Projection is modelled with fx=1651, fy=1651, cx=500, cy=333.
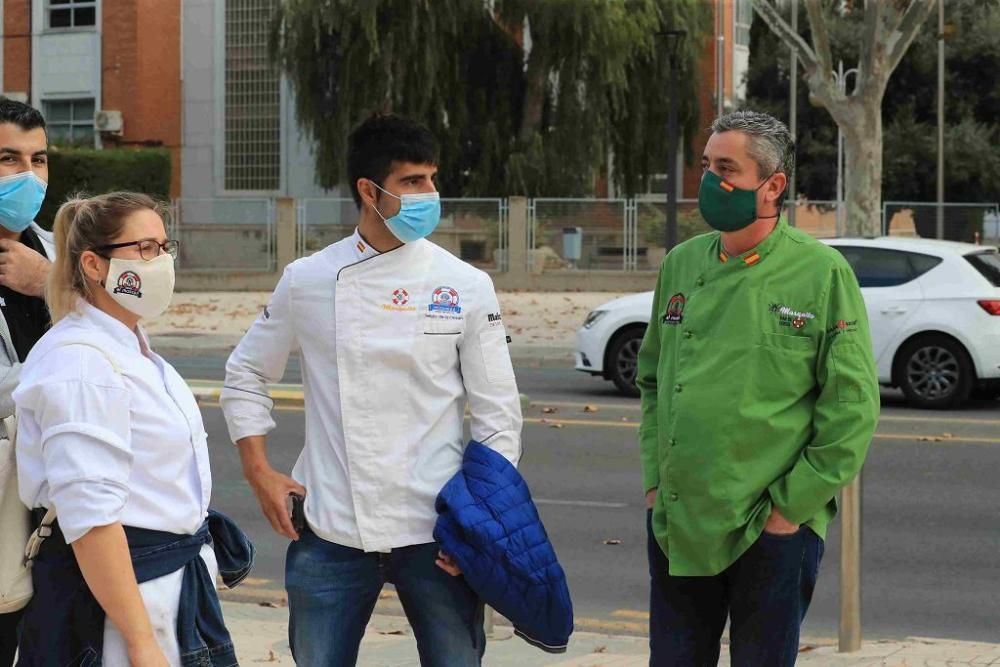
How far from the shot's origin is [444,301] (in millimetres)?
4207

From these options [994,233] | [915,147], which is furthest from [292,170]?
[994,233]

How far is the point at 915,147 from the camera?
42031mm

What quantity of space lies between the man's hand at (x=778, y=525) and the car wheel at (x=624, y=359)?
39.4ft

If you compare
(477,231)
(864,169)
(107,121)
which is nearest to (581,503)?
(864,169)

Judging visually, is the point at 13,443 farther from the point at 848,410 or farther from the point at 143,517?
the point at 848,410

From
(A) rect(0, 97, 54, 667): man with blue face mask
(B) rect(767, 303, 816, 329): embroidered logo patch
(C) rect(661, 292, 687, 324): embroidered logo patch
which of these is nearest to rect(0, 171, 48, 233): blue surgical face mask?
(A) rect(0, 97, 54, 667): man with blue face mask

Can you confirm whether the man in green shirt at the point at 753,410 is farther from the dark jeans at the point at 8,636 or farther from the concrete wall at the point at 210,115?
the concrete wall at the point at 210,115

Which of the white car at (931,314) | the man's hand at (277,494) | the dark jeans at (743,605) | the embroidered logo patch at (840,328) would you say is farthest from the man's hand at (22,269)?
the white car at (931,314)

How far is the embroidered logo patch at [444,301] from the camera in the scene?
4.20m

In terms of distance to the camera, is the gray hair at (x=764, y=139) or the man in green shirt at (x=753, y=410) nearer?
the man in green shirt at (x=753, y=410)

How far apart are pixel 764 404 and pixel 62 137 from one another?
42.0 meters

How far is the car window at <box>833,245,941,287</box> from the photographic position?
1548cm

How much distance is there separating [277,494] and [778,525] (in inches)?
50.1

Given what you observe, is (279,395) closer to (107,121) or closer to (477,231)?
(477,231)
